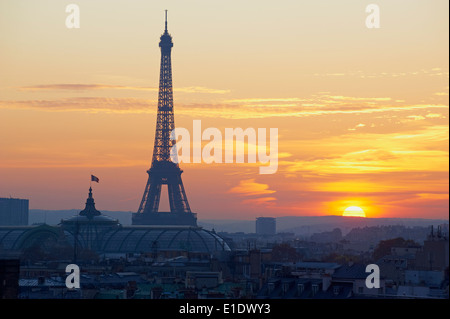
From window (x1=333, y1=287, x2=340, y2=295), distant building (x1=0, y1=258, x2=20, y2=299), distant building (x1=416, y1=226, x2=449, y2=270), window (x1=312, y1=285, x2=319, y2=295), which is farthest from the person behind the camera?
distant building (x1=416, y1=226, x2=449, y2=270)

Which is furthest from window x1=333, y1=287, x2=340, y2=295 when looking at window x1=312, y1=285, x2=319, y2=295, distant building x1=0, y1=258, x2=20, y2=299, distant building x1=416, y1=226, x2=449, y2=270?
distant building x1=0, y1=258, x2=20, y2=299

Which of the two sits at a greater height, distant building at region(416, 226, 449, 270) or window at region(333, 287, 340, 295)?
→ distant building at region(416, 226, 449, 270)

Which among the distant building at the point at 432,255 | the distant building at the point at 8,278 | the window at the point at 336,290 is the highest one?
the distant building at the point at 432,255

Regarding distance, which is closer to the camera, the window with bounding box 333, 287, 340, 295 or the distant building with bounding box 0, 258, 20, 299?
the distant building with bounding box 0, 258, 20, 299

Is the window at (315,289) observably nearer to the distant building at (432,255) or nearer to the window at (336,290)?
the window at (336,290)

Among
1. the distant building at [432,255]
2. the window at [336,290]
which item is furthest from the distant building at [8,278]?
the distant building at [432,255]

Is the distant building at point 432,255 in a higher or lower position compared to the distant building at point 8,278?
higher

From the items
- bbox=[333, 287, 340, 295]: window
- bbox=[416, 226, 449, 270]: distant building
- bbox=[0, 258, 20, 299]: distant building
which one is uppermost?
bbox=[416, 226, 449, 270]: distant building

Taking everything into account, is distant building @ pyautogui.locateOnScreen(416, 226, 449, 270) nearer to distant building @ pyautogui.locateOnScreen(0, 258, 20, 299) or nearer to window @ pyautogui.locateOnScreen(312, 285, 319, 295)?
window @ pyautogui.locateOnScreen(312, 285, 319, 295)

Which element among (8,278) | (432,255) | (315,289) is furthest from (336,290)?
(8,278)

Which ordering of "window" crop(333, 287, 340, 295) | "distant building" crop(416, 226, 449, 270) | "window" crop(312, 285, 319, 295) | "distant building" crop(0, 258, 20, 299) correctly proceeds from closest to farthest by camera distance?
"distant building" crop(0, 258, 20, 299) → "window" crop(333, 287, 340, 295) → "window" crop(312, 285, 319, 295) → "distant building" crop(416, 226, 449, 270)

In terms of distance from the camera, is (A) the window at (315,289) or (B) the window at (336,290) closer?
(B) the window at (336,290)
